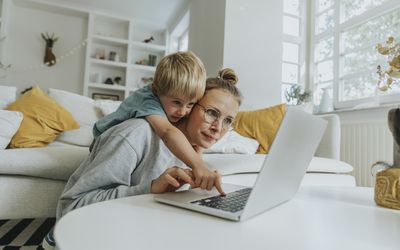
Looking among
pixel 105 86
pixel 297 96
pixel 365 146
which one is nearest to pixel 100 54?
pixel 105 86

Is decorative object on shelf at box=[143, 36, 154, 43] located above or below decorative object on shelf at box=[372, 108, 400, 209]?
above

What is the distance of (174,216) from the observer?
452 millimetres

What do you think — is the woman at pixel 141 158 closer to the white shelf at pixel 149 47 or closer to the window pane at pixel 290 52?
the window pane at pixel 290 52

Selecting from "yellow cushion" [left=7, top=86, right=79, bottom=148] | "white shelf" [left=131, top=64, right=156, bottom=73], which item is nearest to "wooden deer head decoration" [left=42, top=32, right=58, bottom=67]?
"white shelf" [left=131, top=64, right=156, bottom=73]

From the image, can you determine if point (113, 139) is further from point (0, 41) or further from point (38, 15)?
point (38, 15)

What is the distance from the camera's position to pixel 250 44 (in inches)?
129

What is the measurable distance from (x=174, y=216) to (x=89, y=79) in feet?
15.4

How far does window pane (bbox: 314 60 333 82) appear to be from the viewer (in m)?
3.23

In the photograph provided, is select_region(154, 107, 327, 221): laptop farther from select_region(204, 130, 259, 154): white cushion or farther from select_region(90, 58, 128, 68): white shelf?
select_region(90, 58, 128, 68): white shelf

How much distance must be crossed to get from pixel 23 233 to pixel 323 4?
371 centimetres

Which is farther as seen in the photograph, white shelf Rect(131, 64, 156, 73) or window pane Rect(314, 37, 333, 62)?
white shelf Rect(131, 64, 156, 73)

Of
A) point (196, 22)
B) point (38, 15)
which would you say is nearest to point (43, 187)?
point (196, 22)

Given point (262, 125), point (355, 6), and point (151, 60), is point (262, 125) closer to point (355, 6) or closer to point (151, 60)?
point (355, 6)

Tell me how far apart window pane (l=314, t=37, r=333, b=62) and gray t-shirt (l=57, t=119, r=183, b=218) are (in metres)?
3.07
